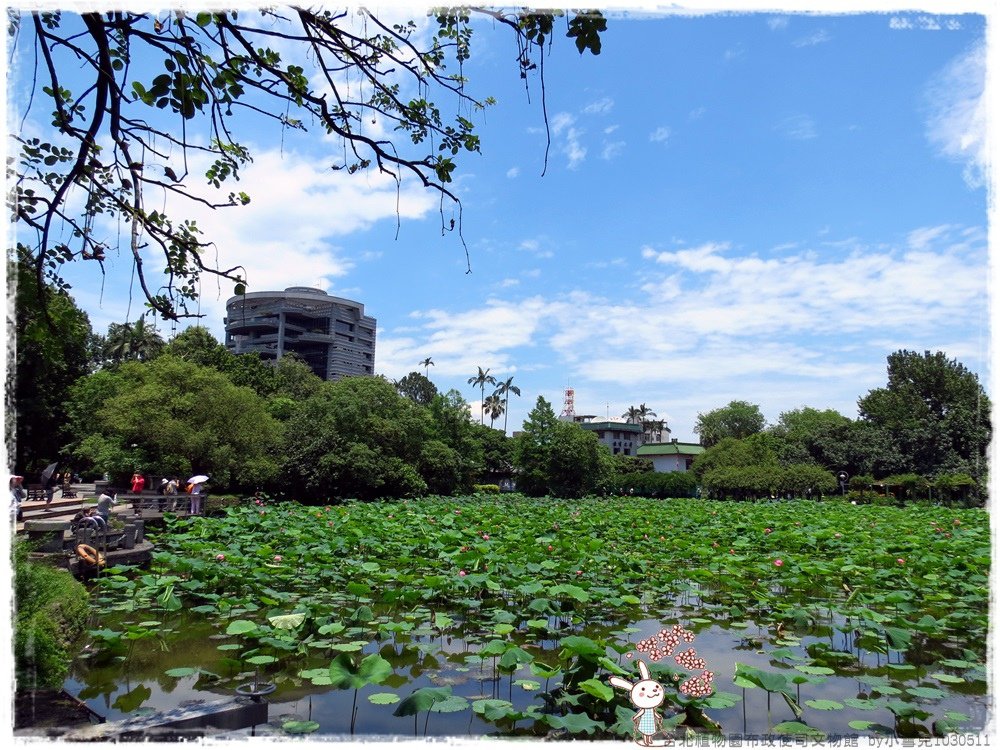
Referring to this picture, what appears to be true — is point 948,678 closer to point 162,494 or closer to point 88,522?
point 88,522

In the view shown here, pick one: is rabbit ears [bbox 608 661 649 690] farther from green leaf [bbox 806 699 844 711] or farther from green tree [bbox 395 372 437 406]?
green tree [bbox 395 372 437 406]

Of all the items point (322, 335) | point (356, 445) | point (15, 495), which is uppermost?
point (322, 335)

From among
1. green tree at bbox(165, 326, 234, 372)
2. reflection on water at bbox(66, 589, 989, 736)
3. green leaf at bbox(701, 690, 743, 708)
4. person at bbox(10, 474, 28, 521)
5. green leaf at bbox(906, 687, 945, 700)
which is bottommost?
reflection on water at bbox(66, 589, 989, 736)

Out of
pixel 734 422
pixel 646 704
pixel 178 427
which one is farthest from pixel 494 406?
pixel 646 704

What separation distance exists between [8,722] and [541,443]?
74.9 ft

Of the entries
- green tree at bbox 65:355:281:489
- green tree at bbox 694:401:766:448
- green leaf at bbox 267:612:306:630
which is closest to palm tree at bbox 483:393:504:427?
green tree at bbox 694:401:766:448

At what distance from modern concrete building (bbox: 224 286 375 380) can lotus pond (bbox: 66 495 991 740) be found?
19346 millimetres

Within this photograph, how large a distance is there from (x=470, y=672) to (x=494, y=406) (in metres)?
39.4

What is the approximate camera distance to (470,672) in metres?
3.97

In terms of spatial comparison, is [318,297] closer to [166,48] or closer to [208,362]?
[208,362]

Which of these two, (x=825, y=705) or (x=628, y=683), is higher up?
(x=628, y=683)

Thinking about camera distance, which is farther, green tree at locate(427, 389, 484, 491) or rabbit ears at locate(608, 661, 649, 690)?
green tree at locate(427, 389, 484, 491)

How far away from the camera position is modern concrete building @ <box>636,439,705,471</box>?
136 ft

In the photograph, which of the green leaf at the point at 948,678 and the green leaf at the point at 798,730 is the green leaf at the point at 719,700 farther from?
the green leaf at the point at 948,678
